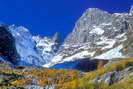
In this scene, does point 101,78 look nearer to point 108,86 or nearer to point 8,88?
point 108,86

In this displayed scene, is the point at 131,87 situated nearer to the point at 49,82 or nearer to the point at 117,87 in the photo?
the point at 117,87

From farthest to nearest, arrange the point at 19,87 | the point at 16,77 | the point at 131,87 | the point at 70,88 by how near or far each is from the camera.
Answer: the point at 16,77, the point at 19,87, the point at 70,88, the point at 131,87

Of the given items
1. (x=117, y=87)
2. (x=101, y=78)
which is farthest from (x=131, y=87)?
(x=101, y=78)

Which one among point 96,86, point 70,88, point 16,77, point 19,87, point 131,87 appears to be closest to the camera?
point 131,87

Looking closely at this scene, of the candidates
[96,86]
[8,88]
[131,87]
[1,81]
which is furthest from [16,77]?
[131,87]

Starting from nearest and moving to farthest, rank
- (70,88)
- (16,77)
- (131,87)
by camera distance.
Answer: (131,87), (70,88), (16,77)

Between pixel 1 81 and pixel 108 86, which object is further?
pixel 1 81

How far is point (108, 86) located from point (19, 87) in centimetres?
2176

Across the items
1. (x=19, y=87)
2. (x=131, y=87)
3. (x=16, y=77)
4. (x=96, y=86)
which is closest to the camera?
(x=131, y=87)

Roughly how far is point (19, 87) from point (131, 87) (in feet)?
99.3

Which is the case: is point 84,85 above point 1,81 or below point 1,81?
below

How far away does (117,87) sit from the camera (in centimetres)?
7156

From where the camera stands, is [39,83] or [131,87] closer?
[131,87]

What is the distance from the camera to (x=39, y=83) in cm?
10356
